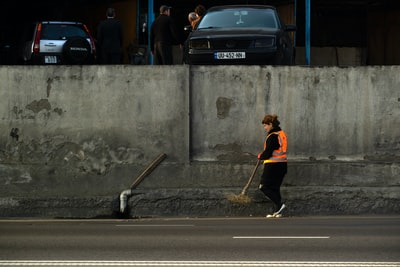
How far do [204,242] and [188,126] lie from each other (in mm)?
4755

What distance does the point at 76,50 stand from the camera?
61.3 feet

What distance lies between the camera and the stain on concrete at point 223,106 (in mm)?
14016

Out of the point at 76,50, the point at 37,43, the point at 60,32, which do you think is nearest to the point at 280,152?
the point at 76,50

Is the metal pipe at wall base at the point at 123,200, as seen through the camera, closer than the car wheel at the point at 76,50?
Yes

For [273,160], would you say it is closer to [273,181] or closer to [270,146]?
[270,146]

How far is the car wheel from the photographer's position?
18531 mm

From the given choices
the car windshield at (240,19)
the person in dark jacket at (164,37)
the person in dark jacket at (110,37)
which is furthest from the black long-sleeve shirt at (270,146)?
the person in dark jacket at (110,37)

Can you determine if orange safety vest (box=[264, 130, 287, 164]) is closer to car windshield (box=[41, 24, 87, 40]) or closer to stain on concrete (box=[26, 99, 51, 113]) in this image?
stain on concrete (box=[26, 99, 51, 113])

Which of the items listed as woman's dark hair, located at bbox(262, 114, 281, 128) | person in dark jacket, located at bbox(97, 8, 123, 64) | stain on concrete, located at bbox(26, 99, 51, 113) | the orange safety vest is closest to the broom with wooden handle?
the orange safety vest

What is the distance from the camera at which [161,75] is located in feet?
45.8

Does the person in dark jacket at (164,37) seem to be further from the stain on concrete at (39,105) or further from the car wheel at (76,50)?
the stain on concrete at (39,105)

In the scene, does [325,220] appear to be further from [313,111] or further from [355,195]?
[313,111]

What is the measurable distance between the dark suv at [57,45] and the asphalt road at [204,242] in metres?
7.00

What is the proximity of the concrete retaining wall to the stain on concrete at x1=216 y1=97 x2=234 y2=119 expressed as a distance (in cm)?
2
